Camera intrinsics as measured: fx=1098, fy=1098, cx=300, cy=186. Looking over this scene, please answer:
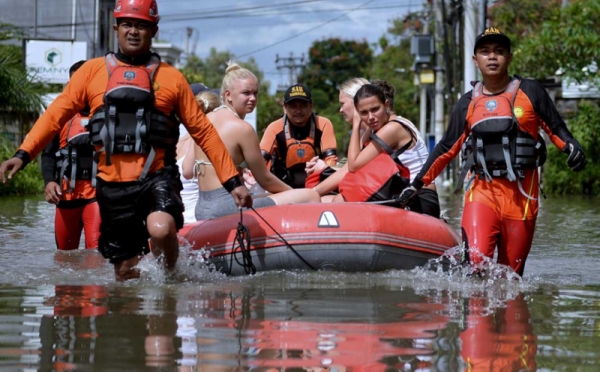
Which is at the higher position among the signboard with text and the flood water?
the signboard with text

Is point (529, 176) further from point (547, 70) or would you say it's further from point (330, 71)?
point (330, 71)

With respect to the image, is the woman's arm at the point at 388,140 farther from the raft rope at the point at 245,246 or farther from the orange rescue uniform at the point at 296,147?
the orange rescue uniform at the point at 296,147

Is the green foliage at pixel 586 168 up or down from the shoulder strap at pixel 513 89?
down

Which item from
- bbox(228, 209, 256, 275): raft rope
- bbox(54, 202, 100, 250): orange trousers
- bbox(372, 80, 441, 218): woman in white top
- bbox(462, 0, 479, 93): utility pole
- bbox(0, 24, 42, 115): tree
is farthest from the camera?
bbox(462, 0, 479, 93): utility pole

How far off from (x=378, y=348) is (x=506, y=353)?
55cm

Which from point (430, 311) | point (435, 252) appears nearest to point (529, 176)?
point (435, 252)

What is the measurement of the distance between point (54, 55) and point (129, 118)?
33513 millimetres

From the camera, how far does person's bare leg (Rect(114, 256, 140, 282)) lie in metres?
7.01

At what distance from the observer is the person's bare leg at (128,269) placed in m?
7.01

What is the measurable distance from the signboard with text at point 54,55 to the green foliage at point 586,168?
20177 mm

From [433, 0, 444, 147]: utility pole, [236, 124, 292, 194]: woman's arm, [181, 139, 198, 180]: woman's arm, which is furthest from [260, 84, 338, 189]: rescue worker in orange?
[433, 0, 444, 147]: utility pole

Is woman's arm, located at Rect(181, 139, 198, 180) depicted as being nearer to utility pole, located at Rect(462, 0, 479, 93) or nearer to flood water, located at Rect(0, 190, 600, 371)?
flood water, located at Rect(0, 190, 600, 371)

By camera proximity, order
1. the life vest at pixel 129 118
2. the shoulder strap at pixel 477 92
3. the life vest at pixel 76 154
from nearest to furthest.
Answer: the life vest at pixel 129 118, the shoulder strap at pixel 477 92, the life vest at pixel 76 154

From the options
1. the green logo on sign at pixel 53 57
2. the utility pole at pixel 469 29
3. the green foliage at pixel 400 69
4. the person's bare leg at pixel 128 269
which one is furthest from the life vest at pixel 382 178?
the green foliage at pixel 400 69
